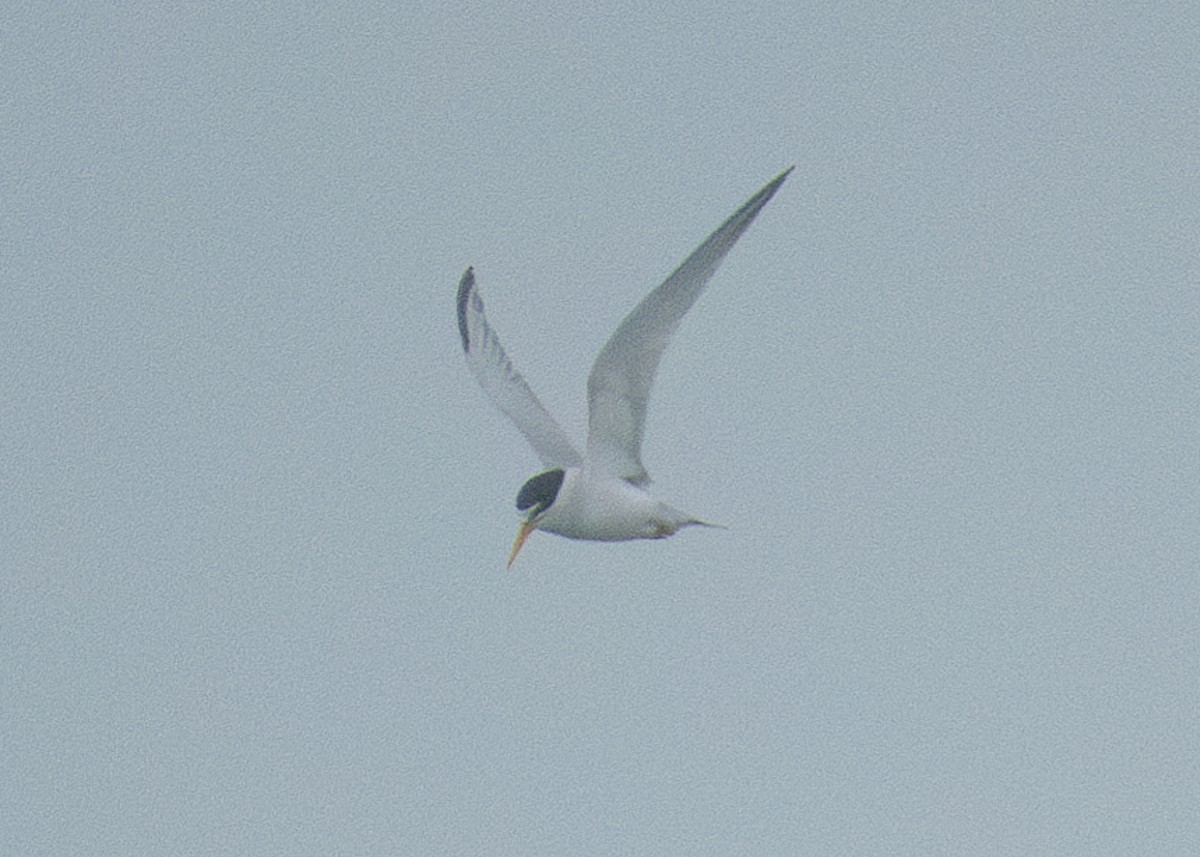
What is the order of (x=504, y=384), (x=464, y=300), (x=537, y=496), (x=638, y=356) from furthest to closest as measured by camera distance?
1. (x=464, y=300)
2. (x=504, y=384)
3. (x=537, y=496)
4. (x=638, y=356)

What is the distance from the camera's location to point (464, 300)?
1808 cm

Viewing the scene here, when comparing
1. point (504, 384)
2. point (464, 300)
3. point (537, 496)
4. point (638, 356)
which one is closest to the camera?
point (638, 356)

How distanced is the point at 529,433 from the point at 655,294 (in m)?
3.37

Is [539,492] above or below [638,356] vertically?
below

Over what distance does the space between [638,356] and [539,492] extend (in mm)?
1512

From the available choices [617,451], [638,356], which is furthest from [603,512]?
[638,356]

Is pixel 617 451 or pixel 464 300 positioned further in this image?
pixel 464 300

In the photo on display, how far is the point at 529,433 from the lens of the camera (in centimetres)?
1670

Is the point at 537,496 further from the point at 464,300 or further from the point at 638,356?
the point at 464,300

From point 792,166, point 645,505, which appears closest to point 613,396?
point 645,505

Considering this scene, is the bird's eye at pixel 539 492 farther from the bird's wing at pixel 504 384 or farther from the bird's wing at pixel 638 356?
the bird's wing at pixel 504 384

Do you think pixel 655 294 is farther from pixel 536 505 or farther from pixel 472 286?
pixel 472 286

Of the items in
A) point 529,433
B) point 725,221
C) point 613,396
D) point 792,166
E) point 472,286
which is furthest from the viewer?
point 472,286

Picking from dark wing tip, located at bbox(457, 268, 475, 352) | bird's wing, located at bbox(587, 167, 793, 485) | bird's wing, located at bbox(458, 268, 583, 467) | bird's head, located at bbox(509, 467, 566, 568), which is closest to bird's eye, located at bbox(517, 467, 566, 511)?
bird's head, located at bbox(509, 467, 566, 568)
